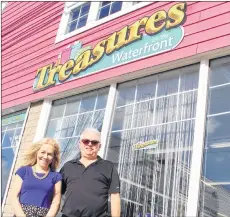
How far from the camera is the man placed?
88.7 inches

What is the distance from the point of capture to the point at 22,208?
2.37 meters

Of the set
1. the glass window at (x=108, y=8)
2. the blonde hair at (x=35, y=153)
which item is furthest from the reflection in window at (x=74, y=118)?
the blonde hair at (x=35, y=153)

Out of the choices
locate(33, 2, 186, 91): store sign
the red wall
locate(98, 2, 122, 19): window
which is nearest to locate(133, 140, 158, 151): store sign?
the red wall

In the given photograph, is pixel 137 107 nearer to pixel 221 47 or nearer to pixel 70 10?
pixel 221 47

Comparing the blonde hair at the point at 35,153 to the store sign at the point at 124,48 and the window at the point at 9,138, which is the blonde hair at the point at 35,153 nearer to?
the store sign at the point at 124,48

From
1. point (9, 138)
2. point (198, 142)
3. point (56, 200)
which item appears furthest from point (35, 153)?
point (9, 138)

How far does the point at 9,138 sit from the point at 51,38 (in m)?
2.13

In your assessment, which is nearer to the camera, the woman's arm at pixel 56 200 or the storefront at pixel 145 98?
the woman's arm at pixel 56 200

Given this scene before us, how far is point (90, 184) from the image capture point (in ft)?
7.53

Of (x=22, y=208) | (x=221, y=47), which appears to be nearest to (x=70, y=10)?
(x=221, y=47)

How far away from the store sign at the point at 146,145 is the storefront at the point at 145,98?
14 millimetres

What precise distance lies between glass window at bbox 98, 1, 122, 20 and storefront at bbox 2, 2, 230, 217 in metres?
0.02

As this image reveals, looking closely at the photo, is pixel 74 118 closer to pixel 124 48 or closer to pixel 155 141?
pixel 124 48

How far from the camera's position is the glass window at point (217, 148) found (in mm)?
3340
